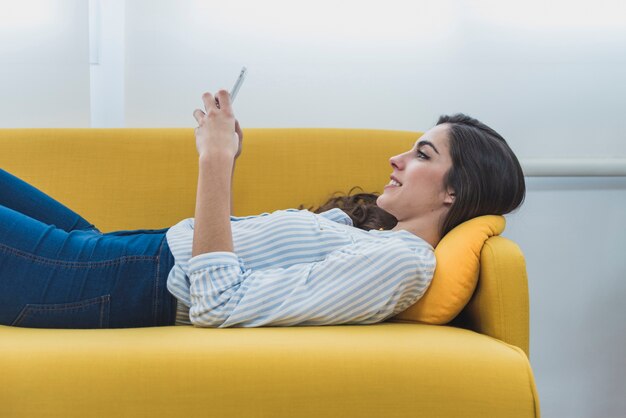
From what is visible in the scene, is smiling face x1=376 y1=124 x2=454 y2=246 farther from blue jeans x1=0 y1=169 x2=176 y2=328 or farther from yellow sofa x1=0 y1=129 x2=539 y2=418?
blue jeans x1=0 y1=169 x2=176 y2=328

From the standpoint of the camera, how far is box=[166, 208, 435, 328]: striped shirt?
4.47ft

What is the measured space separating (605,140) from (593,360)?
28.3 inches

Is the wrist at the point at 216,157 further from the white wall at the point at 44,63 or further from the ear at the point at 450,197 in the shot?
the white wall at the point at 44,63

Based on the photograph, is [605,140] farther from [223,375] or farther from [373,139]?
[223,375]

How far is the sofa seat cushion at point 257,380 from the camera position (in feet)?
3.85

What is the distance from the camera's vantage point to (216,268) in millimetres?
1362

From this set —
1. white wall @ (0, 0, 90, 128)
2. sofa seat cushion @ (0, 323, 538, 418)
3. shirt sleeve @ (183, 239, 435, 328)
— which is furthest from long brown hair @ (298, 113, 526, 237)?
white wall @ (0, 0, 90, 128)

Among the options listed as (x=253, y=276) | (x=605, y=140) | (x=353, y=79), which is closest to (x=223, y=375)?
(x=253, y=276)

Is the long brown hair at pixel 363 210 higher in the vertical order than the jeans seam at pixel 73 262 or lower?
higher

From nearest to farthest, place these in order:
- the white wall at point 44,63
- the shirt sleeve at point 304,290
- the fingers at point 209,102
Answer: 1. the shirt sleeve at point 304,290
2. the fingers at point 209,102
3. the white wall at point 44,63

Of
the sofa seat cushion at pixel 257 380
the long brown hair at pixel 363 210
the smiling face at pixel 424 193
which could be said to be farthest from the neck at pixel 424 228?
the sofa seat cushion at pixel 257 380

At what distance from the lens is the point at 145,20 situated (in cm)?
237

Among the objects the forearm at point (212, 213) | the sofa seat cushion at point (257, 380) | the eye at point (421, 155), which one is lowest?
the sofa seat cushion at point (257, 380)

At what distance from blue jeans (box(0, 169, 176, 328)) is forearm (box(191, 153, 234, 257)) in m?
0.12
